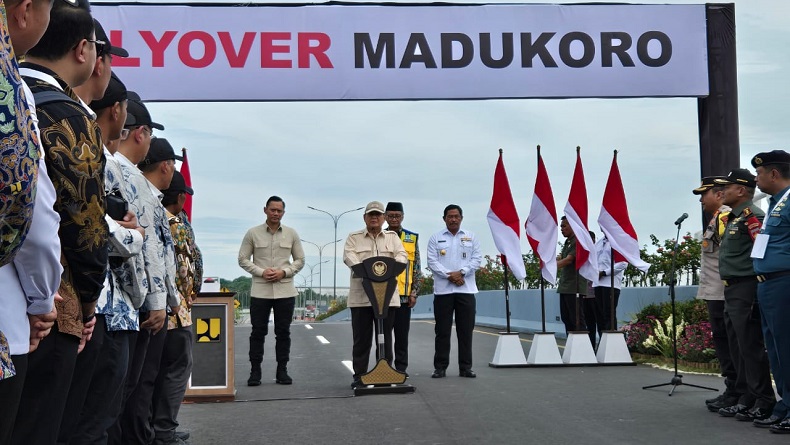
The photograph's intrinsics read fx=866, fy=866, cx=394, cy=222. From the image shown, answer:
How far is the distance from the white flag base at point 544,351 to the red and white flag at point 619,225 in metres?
1.70

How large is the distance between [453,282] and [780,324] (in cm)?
526

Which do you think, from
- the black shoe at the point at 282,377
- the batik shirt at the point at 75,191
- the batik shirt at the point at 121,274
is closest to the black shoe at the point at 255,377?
the black shoe at the point at 282,377

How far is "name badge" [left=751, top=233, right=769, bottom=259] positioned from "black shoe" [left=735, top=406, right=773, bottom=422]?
137 cm

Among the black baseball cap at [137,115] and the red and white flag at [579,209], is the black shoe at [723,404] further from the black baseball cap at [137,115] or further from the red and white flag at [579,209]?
the black baseball cap at [137,115]

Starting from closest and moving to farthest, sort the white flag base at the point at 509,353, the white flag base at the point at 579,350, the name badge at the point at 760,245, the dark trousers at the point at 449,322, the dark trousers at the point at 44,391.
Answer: the dark trousers at the point at 44,391 → the name badge at the point at 760,245 → the dark trousers at the point at 449,322 → the white flag base at the point at 509,353 → the white flag base at the point at 579,350

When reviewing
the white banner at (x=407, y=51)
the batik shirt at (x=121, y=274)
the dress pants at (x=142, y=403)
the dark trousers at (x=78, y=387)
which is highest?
the white banner at (x=407, y=51)

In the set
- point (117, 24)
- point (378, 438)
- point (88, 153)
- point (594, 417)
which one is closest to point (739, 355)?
point (594, 417)

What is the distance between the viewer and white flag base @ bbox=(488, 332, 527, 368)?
12.3 metres

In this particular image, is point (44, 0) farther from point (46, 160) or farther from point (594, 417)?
point (594, 417)

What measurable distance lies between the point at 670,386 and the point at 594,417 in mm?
2625

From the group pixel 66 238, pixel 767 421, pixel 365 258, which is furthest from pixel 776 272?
pixel 66 238

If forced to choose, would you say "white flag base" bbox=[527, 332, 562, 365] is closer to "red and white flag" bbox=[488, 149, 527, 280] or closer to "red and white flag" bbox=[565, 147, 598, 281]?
"red and white flag" bbox=[488, 149, 527, 280]

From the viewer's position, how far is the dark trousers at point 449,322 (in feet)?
36.7

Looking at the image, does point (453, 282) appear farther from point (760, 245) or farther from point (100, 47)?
point (100, 47)
